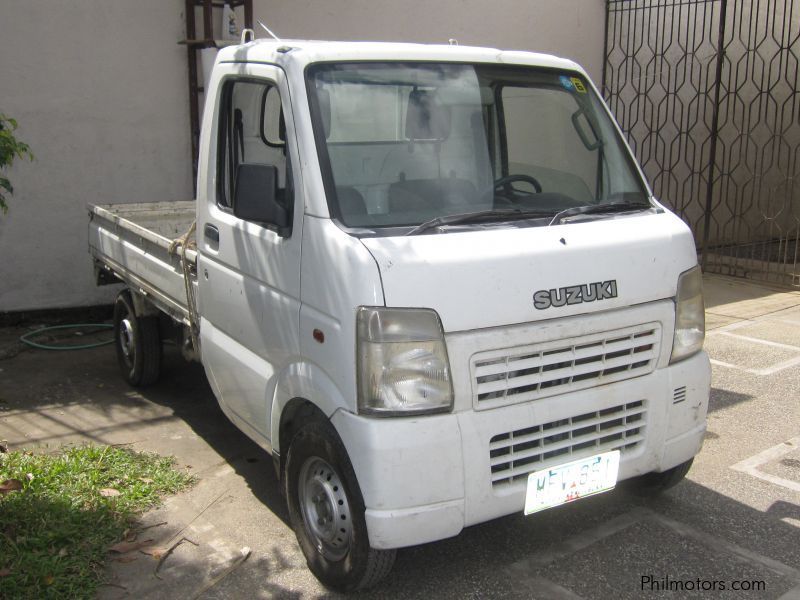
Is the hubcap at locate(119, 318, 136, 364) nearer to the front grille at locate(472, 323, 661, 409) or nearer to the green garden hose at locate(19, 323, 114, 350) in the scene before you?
the green garden hose at locate(19, 323, 114, 350)

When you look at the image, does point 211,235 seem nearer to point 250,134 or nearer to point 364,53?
point 250,134

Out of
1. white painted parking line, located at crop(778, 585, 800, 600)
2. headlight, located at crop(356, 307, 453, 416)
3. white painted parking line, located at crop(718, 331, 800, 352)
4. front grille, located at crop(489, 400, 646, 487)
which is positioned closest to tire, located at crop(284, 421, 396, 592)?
headlight, located at crop(356, 307, 453, 416)

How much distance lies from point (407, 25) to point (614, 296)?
649cm

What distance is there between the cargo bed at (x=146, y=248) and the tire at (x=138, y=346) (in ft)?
0.82

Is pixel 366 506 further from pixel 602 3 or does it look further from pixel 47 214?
pixel 602 3

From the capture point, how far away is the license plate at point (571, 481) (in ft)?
10.4

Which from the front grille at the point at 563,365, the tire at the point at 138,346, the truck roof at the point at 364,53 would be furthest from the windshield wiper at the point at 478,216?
the tire at the point at 138,346

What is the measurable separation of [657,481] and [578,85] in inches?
77.4

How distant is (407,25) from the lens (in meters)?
9.04

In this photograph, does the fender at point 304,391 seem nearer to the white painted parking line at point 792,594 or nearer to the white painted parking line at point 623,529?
the white painted parking line at point 623,529

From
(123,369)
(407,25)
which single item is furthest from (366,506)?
(407,25)

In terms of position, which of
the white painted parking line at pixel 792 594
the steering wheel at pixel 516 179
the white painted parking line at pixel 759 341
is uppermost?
the steering wheel at pixel 516 179

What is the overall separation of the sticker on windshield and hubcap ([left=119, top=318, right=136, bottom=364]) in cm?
347

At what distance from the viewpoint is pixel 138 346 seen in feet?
18.8
